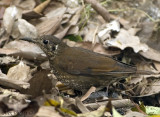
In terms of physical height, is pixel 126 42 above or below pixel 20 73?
above

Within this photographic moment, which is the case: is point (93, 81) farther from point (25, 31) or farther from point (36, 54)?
point (25, 31)

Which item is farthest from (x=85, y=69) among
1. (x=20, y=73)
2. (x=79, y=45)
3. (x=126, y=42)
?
(x=126, y=42)

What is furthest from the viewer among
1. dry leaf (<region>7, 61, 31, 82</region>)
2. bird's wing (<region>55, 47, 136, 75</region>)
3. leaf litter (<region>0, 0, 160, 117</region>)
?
bird's wing (<region>55, 47, 136, 75</region>)

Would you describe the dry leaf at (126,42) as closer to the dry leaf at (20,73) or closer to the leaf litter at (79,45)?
the leaf litter at (79,45)

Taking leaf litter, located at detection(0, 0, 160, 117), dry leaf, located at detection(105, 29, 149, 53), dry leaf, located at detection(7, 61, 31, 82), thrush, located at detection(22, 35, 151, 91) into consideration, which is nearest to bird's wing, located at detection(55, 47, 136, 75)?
thrush, located at detection(22, 35, 151, 91)

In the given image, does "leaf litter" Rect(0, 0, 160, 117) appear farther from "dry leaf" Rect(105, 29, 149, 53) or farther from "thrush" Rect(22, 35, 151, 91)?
"thrush" Rect(22, 35, 151, 91)

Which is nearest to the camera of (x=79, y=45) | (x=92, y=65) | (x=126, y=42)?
(x=92, y=65)

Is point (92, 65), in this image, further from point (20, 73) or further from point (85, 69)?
point (20, 73)

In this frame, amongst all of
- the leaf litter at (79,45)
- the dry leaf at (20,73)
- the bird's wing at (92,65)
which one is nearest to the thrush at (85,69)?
the bird's wing at (92,65)
